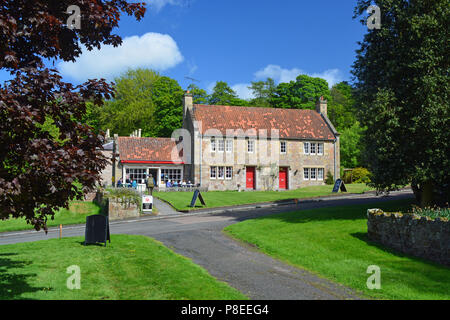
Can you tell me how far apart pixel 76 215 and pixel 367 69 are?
2155cm

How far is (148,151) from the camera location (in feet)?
144

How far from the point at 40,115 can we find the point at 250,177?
3794 cm

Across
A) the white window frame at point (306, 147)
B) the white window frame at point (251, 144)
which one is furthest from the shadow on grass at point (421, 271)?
the white window frame at point (306, 147)

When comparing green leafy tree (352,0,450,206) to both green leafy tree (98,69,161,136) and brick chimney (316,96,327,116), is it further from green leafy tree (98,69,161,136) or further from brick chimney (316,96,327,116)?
green leafy tree (98,69,161,136)

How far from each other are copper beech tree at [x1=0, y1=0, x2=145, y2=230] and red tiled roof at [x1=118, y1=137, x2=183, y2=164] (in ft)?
113

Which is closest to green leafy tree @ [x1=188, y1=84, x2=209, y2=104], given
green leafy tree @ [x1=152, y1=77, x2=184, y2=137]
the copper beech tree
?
green leafy tree @ [x1=152, y1=77, x2=184, y2=137]

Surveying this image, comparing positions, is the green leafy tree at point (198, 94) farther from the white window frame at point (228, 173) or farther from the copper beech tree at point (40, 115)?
the copper beech tree at point (40, 115)

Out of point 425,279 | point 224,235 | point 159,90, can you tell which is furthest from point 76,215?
point 159,90

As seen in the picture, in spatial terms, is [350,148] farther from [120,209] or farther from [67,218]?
[67,218]

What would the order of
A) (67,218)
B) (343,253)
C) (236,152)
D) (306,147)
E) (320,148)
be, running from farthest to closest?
(320,148)
(306,147)
(236,152)
(67,218)
(343,253)

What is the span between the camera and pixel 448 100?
1655 centimetres

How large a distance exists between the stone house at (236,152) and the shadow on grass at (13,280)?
30492 mm

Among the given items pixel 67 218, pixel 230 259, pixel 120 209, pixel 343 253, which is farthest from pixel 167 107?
pixel 343 253

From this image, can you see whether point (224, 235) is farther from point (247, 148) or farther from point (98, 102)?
point (247, 148)
